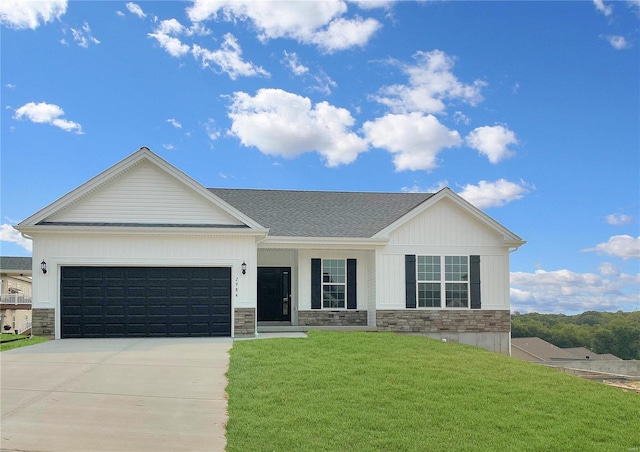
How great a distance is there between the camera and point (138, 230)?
672 inches

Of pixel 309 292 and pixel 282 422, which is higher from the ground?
pixel 309 292

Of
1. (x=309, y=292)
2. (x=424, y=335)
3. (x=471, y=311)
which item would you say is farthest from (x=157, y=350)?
(x=471, y=311)

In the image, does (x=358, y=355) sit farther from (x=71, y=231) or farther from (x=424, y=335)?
(x=71, y=231)

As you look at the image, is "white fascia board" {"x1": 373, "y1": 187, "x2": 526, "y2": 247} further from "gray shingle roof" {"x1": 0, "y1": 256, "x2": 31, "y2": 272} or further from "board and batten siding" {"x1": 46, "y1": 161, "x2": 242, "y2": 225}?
"gray shingle roof" {"x1": 0, "y1": 256, "x2": 31, "y2": 272}

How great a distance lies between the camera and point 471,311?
19.5 m

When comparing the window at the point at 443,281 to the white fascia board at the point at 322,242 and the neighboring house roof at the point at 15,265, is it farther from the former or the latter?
the neighboring house roof at the point at 15,265

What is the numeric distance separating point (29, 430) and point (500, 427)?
6.48 meters

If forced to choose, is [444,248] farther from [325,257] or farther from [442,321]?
[325,257]

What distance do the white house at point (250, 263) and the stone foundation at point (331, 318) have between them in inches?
1.3

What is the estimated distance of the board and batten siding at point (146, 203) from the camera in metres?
17.3

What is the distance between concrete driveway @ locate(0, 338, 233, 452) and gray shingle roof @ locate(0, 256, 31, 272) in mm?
29177

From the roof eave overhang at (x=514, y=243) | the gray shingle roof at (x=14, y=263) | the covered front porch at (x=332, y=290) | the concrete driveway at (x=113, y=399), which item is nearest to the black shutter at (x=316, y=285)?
the covered front porch at (x=332, y=290)

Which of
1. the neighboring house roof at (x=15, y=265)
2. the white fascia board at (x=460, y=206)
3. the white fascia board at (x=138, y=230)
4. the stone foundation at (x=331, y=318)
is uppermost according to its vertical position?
the white fascia board at (x=460, y=206)

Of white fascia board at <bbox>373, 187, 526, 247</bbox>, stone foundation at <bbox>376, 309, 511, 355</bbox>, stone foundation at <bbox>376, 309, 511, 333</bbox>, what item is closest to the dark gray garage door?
stone foundation at <bbox>376, 309, 511, 333</bbox>
